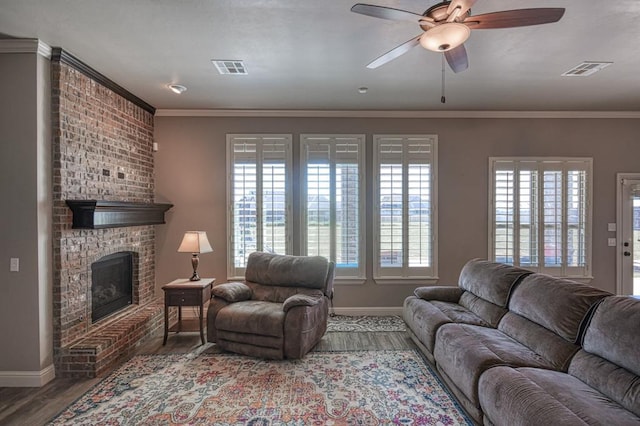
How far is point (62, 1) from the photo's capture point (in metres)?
2.34

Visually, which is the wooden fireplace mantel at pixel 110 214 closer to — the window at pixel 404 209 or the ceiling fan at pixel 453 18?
the ceiling fan at pixel 453 18

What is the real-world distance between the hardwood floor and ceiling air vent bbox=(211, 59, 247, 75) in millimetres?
2993

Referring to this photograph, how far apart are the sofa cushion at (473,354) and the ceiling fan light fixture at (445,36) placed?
2.12m

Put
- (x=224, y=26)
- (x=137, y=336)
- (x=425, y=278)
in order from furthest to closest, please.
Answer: (x=425, y=278), (x=137, y=336), (x=224, y=26)

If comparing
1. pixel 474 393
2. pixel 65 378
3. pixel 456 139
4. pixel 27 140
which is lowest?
pixel 65 378

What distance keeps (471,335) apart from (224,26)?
125 inches

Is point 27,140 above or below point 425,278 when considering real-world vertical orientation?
above

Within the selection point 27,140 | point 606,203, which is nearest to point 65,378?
point 27,140

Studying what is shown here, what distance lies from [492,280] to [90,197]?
4.17 m

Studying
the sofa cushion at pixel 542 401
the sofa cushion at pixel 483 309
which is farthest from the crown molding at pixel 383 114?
the sofa cushion at pixel 542 401

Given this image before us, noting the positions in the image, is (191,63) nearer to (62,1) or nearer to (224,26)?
(224,26)

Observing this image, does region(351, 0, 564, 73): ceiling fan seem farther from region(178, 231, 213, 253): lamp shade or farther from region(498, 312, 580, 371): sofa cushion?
region(178, 231, 213, 253): lamp shade

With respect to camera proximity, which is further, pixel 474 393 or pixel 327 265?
pixel 327 265

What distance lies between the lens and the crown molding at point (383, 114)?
191 inches
